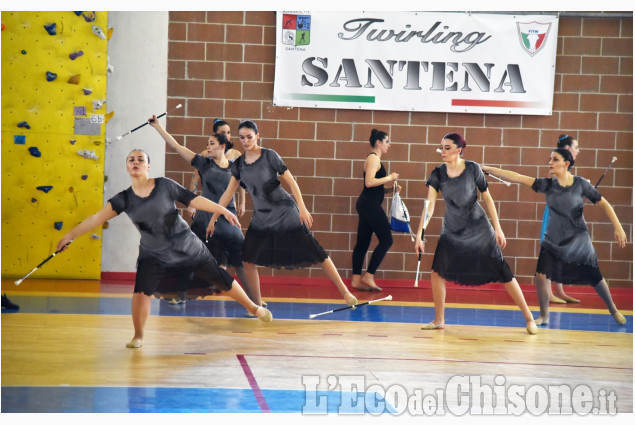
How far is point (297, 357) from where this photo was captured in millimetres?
4945

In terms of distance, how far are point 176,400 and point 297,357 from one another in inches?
46.0

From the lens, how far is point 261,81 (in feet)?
28.2

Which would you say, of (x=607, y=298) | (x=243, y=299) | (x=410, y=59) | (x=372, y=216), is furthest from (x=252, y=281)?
(x=410, y=59)

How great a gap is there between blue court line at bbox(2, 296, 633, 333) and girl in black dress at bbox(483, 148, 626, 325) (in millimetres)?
372

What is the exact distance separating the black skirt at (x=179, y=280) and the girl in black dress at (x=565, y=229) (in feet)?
7.26

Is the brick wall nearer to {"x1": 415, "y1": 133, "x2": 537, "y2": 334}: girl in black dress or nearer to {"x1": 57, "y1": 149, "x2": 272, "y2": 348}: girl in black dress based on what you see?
{"x1": 415, "y1": 133, "x2": 537, "y2": 334}: girl in black dress

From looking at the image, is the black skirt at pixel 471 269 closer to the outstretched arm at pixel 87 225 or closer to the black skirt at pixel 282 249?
the black skirt at pixel 282 249

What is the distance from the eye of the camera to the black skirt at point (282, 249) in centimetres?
629

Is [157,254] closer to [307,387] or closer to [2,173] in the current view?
[307,387]

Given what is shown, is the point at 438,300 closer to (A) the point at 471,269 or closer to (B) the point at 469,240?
(A) the point at 471,269

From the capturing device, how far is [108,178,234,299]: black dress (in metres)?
5.04

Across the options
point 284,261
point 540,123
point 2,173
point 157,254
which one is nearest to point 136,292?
point 157,254

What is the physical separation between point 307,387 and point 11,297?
374 centimetres

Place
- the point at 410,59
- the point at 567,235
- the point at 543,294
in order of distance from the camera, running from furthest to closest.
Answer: the point at 410,59 < the point at 543,294 < the point at 567,235
